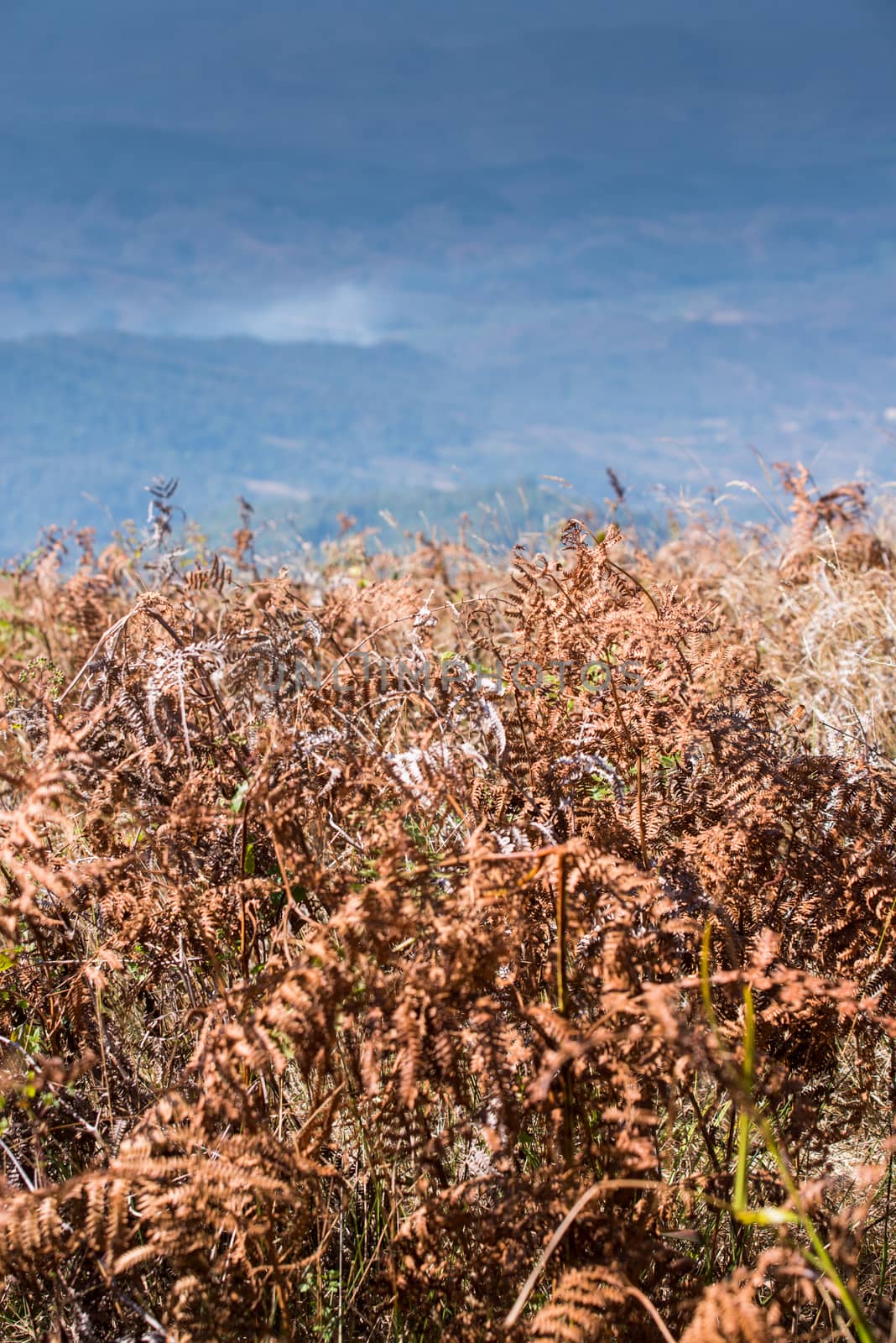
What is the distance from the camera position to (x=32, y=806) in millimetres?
1341

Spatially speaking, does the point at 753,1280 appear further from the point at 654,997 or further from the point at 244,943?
the point at 244,943

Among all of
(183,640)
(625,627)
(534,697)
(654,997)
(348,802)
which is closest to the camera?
(654,997)

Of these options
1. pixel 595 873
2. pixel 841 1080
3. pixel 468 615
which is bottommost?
pixel 841 1080

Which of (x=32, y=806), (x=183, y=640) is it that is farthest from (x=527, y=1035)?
(x=183, y=640)

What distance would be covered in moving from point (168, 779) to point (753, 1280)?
1.47 meters

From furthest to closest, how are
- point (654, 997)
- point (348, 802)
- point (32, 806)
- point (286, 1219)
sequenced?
point (348, 802), point (286, 1219), point (32, 806), point (654, 997)

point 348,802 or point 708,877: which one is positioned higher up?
point 348,802

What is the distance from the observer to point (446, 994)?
1.36 m

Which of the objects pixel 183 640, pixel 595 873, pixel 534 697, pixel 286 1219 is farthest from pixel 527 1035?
pixel 183 640

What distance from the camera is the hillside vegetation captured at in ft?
4.43

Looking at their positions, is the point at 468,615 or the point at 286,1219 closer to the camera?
the point at 286,1219

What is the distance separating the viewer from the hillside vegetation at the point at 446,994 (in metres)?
1.35

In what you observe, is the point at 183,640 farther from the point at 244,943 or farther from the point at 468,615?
the point at 244,943

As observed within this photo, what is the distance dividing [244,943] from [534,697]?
0.87 meters
